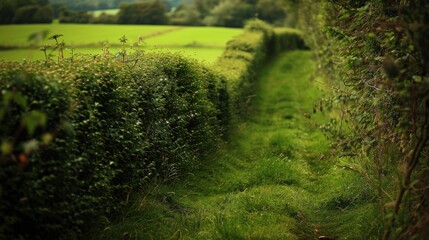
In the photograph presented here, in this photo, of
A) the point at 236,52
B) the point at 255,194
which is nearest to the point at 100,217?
the point at 255,194

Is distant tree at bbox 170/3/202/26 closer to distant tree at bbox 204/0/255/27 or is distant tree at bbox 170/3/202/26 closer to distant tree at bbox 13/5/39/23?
distant tree at bbox 204/0/255/27

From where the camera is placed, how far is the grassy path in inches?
221

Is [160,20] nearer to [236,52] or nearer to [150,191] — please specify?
[236,52]

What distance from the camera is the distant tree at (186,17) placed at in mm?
54228

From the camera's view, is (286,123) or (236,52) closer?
(286,123)

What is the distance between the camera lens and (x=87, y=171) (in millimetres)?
5121

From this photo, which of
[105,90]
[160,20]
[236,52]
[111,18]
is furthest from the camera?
[160,20]

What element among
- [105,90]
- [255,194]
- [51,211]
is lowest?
[255,194]

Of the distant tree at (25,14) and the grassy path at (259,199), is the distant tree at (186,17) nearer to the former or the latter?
the distant tree at (25,14)

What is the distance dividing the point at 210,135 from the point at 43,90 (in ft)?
17.9

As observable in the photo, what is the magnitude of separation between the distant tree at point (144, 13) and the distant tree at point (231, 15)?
7447mm

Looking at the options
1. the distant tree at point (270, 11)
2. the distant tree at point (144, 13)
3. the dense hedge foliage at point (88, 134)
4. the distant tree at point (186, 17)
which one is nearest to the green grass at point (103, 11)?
the distant tree at point (144, 13)

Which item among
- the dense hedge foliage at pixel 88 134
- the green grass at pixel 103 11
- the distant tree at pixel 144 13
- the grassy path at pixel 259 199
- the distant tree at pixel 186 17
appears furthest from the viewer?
the distant tree at pixel 186 17

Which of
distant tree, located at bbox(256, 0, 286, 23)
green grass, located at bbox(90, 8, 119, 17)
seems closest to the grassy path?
green grass, located at bbox(90, 8, 119, 17)
